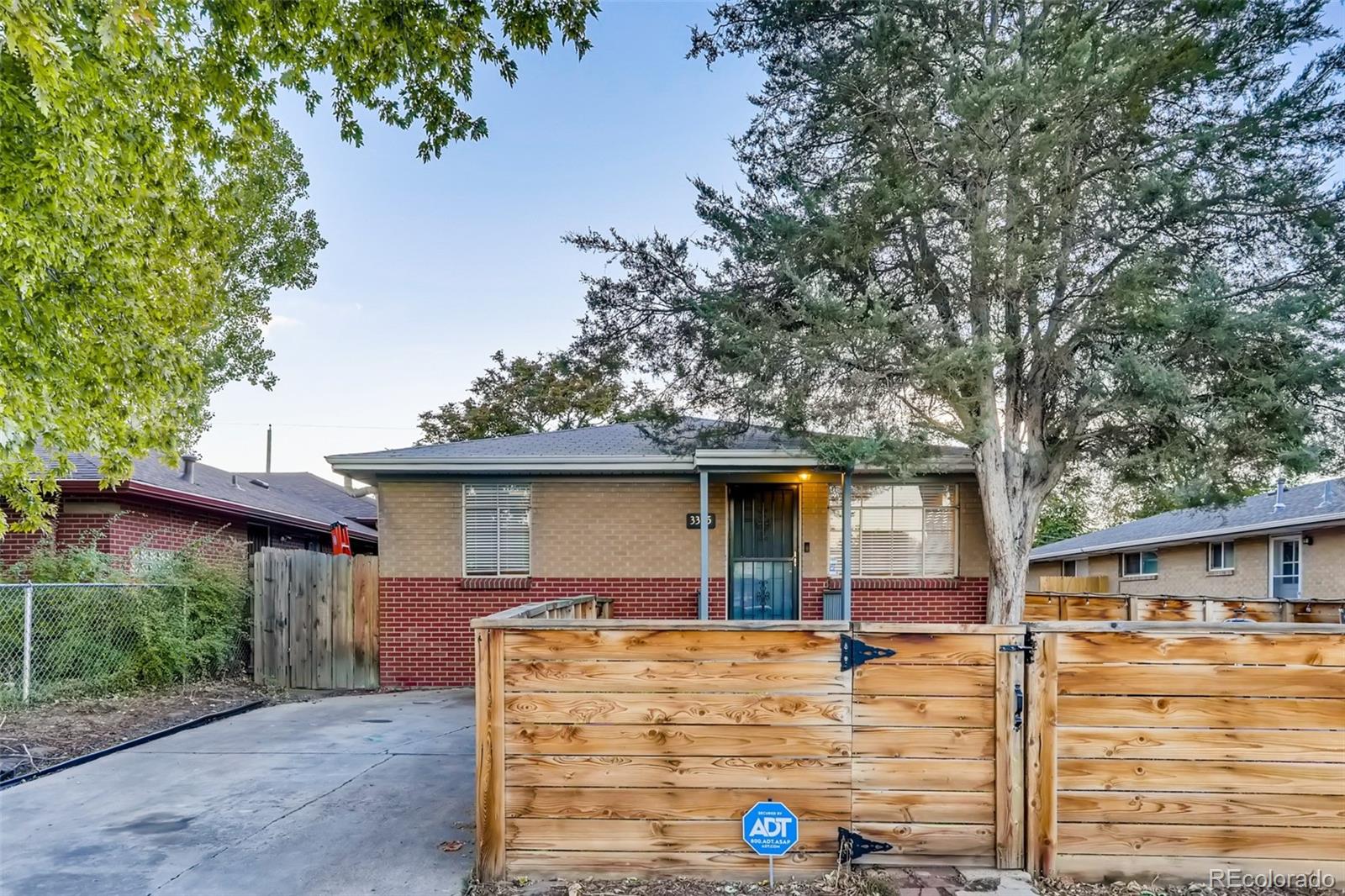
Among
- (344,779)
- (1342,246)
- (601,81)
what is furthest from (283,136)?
(1342,246)

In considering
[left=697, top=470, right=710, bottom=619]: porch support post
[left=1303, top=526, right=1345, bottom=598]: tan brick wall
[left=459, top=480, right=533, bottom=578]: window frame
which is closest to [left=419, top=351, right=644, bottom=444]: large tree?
[left=459, top=480, right=533, bottom=578]: window frame

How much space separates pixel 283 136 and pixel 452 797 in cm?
1524

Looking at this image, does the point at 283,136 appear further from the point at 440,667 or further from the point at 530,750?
the point at 530,750

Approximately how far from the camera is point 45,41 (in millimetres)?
3842

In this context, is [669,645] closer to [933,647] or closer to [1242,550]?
[933,647]

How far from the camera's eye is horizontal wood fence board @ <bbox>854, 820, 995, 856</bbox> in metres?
3.69

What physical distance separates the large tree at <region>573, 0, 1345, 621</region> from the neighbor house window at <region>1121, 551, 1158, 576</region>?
1627 centimetres

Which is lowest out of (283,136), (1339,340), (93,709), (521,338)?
(93,709)

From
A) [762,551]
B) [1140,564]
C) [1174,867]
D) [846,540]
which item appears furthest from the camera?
[1140,564]

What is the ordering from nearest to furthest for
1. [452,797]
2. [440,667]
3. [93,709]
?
[452,797]
[93,709]
[440,667]

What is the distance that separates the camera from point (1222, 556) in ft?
59.4

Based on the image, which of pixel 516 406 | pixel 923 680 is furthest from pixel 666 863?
pixel 516 406

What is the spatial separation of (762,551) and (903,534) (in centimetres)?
180

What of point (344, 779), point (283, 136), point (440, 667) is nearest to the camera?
point (344, 779)
